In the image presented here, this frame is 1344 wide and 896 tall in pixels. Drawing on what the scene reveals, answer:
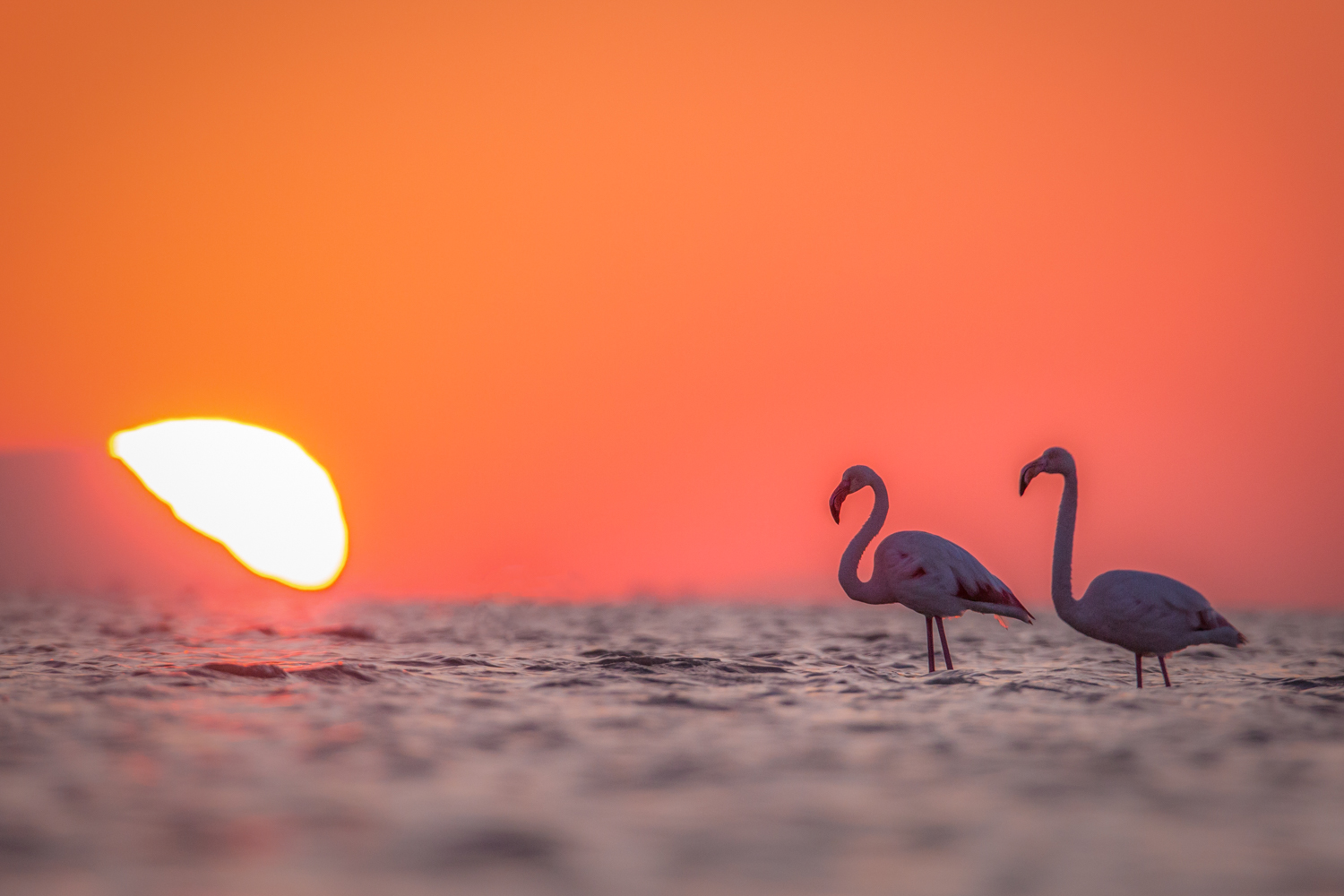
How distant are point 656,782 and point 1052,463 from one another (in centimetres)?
668

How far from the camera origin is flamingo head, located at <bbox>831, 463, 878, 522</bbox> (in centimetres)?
1355

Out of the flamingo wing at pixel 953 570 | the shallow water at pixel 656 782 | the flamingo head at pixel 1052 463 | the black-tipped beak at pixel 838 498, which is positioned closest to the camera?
the shallow water at pixel 656 782

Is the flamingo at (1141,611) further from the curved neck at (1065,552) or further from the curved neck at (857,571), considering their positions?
the curved neck at (857,571)

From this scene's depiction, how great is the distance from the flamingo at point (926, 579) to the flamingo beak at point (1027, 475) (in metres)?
1.63

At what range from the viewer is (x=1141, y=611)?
10.8 m

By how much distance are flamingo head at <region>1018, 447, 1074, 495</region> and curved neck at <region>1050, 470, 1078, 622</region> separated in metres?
0.09

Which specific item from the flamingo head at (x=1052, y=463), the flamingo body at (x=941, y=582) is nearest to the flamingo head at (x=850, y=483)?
the flamingo body at (x=941, y=582)

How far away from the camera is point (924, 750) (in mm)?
7531

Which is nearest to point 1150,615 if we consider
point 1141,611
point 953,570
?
point 1141,611

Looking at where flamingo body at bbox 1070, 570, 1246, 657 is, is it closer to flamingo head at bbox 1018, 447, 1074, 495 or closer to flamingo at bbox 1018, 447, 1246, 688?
flamingo at bbox 1018, 447, 1246, 688

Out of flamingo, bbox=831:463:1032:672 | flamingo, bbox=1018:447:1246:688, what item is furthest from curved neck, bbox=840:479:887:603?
flamingo, bbox=1018:447:1246:688

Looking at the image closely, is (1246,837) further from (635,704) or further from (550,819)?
(635,704)

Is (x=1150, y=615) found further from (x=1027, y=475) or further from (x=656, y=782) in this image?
(x=656, y=782)

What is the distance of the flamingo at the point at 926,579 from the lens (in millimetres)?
12727
